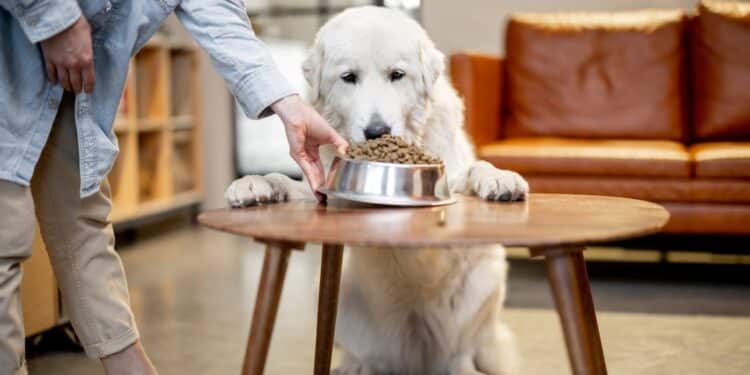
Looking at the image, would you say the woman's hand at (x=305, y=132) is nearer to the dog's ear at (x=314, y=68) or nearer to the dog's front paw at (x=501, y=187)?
the dog's front paw at (x=501, y=187)

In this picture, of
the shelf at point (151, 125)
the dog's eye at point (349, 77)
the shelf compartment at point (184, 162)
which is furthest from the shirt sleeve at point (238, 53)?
the shelf compartment at point (184, 162)

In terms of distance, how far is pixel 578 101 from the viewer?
371 centimetres

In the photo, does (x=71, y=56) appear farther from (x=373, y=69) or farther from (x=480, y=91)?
(x=480, y=91)

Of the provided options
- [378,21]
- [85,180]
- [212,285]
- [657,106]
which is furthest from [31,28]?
[657,106]

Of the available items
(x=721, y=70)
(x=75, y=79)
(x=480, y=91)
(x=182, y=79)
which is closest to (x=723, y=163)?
(x=721, y=70)

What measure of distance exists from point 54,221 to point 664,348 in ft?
5.34

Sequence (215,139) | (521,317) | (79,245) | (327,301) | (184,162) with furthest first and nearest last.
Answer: (215,139)
(184,162)
(521,317)
(327,301)
(79,245)

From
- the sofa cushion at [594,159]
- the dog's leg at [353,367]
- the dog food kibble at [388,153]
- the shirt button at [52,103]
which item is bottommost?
the dog's leg at [353,367]

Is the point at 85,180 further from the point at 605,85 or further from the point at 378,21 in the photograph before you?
the point at 605,85

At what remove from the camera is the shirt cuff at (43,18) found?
1227 millimetres

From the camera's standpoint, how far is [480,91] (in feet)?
11.5

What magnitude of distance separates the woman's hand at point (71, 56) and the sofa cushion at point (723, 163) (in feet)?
7.49

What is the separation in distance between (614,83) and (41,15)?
2.94 meters

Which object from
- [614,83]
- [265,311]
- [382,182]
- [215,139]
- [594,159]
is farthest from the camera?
[215,139]
